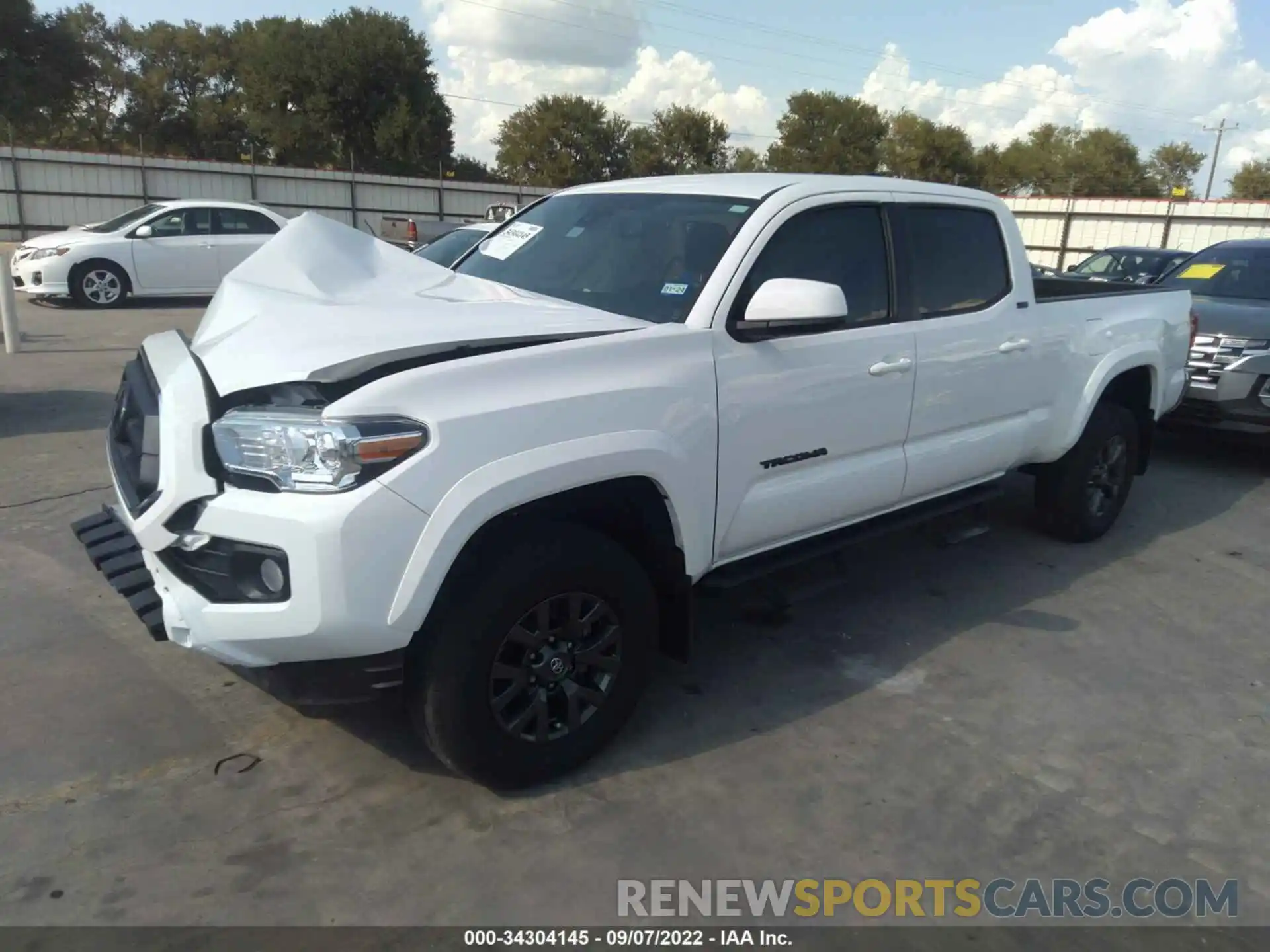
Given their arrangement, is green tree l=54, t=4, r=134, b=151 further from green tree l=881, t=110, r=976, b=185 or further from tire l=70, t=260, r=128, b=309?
green tree l=881, t=110, r=976, b=185

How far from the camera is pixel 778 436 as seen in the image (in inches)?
138

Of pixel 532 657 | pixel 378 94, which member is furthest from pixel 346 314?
pixel 378 94

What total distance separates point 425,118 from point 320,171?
63.9 ft

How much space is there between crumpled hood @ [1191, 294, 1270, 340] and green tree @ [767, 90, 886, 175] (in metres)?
48.9

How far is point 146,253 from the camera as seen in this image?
46.4 ft

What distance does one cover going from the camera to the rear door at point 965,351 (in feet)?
13.7

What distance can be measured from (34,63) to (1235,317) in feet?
129

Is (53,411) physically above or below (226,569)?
below

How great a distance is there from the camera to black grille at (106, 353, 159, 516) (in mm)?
2805

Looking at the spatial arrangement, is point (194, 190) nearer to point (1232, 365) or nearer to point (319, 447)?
point (1232, 365)

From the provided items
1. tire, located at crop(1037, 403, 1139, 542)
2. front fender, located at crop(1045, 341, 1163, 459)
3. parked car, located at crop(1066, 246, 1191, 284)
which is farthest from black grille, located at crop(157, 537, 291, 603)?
parked car, located at crop(1066, 246, 1191, 284)

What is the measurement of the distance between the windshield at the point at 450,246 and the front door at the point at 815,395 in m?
7.08
